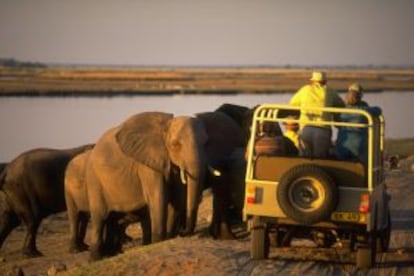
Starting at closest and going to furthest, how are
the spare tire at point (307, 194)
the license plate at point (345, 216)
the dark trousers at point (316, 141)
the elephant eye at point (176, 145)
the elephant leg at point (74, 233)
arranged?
the spare tire at point (307, 194), the license plate at point (345, 216), the dark trousers at point (316, 141), the elephant eye at point (176, 145), the elephant leg at point (74, 233)

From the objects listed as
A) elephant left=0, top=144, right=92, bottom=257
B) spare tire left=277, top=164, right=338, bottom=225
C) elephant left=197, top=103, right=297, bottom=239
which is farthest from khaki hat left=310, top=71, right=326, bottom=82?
elephant left=0, top=144, right=92, bottom=257

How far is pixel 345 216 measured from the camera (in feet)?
37.9

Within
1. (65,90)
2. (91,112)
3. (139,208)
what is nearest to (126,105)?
(91,112)

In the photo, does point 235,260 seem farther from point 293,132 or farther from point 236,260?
point 293,132

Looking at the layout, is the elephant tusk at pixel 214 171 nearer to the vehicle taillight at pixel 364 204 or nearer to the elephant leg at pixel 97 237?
the elephant leg at pixel 97 237

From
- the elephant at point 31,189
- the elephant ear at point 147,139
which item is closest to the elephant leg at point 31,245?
the elephant at point 31,189

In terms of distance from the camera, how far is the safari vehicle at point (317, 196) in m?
11.5

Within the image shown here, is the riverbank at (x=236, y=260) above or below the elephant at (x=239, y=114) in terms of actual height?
below

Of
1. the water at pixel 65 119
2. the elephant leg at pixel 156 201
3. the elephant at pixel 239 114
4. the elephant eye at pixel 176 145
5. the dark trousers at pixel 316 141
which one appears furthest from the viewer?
the water at pixel 65 119

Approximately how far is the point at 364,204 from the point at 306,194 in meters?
0.64

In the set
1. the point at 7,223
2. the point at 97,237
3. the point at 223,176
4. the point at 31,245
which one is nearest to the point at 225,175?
the point at 223,176

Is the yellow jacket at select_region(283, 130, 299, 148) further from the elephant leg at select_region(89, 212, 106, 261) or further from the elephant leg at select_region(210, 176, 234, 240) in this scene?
the elephant leg at select_region(89, 212, 106, 261)

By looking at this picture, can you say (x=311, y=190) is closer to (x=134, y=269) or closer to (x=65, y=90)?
(x=134, y=269)

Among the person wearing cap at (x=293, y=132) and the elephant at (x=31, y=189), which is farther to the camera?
the elephant at (x=31, y=189)
